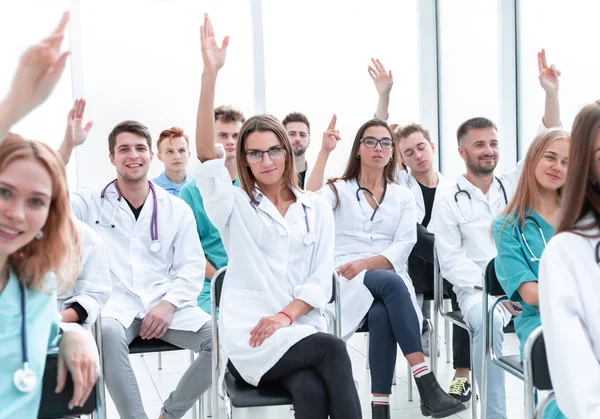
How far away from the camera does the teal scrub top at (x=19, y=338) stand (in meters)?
1.32

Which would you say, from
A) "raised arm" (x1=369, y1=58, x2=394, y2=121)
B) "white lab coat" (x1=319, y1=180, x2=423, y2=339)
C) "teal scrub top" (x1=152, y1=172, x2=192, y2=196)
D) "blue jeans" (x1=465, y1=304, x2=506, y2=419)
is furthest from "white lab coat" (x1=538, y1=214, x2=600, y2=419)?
"teal scrub top" (x1=152, y1=172, x2=192, y2=196)

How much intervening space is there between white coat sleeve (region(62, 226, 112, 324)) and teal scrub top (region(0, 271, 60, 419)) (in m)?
1.01

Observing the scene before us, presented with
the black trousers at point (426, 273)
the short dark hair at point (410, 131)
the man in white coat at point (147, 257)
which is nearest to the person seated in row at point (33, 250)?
the man in white coat at point (147, 257)

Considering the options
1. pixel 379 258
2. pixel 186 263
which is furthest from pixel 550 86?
pixel 186 263

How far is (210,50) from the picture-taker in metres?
2.38

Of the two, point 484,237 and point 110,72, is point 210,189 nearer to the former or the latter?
point 484,237

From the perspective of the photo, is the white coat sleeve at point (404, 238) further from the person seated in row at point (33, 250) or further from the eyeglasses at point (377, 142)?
the person seated in row at point (33, 250)

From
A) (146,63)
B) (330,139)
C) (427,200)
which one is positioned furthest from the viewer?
(146,63)

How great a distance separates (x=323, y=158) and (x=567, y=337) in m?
2.47

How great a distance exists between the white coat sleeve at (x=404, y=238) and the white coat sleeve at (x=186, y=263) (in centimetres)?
90

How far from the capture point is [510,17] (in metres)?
4.98

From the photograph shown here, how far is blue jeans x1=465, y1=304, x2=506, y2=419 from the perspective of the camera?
267 centimetres

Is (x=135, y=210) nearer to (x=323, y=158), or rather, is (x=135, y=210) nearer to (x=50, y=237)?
(x=323, y=158)

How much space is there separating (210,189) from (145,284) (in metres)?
0.73
